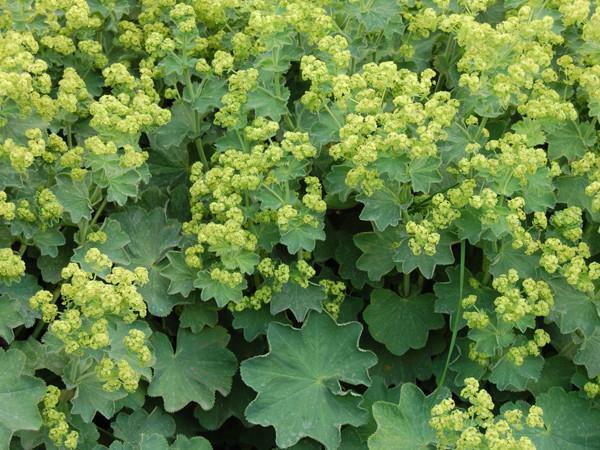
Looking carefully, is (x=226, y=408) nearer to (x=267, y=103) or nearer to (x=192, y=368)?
(x=192, y=368)

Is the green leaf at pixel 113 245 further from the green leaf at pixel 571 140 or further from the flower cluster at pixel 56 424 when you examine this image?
the green leaf at pixel 571 140

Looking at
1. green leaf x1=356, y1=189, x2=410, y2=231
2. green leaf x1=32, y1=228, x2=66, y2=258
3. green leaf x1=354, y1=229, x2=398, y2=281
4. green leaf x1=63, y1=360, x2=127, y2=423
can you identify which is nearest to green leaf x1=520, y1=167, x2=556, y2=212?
green leaf x1=356, y1=189, x2=410, y2=231

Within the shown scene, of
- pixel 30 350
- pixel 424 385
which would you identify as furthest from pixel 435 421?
pixel 30 350

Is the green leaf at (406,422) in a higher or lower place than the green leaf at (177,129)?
lower

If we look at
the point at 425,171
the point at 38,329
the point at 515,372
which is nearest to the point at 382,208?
the point at 425,171

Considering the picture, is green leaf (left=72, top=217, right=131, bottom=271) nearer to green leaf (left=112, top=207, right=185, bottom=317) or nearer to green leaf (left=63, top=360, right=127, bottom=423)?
green leaf (left=112, top=207, right=185, bottom=317)

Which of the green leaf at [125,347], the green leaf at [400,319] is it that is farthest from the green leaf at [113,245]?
the green leaf at [400,319]
